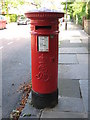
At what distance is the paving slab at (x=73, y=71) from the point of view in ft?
20.3

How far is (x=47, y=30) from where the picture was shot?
12.4 ft

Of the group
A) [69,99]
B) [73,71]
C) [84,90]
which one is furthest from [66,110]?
[73,71]

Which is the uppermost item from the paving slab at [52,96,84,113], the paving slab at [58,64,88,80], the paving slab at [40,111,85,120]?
the paving slab at [58,64,88,80]

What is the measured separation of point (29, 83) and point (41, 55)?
2148 mm

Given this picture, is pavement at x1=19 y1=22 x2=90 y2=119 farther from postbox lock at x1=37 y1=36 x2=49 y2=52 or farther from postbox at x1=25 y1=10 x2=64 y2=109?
postbox lock at x1=37 y1=36 x2=49 y2=52

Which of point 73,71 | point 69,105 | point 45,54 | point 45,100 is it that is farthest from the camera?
point 73,71

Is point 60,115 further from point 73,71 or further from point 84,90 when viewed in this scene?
point 73,71

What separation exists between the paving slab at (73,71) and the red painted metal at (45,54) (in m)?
Answer: 2.09

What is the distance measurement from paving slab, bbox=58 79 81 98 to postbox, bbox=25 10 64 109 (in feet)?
2.28

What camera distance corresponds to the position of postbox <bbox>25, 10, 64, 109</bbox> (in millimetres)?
3742

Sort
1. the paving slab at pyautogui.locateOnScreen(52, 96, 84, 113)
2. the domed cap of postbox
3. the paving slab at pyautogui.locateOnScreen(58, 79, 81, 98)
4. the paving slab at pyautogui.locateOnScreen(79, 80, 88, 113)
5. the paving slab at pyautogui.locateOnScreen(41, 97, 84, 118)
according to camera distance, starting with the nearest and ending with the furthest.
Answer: the domed cap of postbox, the paving slab at pyautogui.locateOnScreen(41, 97, 84, 118), the paving slab at pyautogui.locateOnScreen(52, 96, 84, 113), the paving slab at pyautogui.locateOnScreen(79, 80, 88, 113), the paving slab at pyautogui.locateOnScreen(58, 79, 81, 98)

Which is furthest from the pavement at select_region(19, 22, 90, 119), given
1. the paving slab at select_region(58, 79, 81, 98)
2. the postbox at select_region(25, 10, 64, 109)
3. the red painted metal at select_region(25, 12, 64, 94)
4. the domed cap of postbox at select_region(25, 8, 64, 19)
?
the domed cap of postbox at select_region(25, 8, 64, 19)

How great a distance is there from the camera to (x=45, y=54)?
12.7ft

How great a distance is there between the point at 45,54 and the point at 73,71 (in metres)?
3.06
